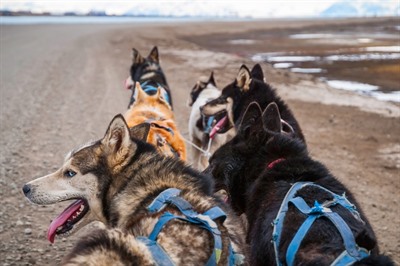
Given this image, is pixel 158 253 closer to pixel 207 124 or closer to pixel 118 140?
pixel 118 140

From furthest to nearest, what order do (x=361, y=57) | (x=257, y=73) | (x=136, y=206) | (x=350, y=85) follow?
(x=361, y=57), (x=350, y=85), (x=257, y=73), (x=136, y=206)

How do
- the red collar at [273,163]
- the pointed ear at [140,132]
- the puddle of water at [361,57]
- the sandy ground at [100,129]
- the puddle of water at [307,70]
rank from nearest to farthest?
1. the red collar at [273,163]
2. the pointed ear at [140,132]
3. the sandy ground at [100,129]
4. the puddle of water at [307,70]
5. the puddle of water at [361,57]

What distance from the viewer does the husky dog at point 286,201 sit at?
2.23 m

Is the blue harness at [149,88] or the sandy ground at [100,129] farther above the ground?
the blue harness at [149,88]

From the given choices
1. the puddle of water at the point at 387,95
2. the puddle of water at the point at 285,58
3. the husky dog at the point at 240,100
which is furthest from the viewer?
the puddle of water at the point at 285,58

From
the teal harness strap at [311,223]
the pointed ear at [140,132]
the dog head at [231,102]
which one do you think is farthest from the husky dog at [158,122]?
the teal harness strap at [311,223]

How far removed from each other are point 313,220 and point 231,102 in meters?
3.37

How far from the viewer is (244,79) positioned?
5.52 m

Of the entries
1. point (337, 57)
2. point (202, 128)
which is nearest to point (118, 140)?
point (202, 128)

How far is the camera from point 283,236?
97.6 inches

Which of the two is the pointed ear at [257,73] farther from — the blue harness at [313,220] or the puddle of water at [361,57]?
the puddle of water at [361,57]

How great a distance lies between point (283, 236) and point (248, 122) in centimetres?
141

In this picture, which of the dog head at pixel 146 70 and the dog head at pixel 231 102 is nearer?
the dog head at pixel 231 102

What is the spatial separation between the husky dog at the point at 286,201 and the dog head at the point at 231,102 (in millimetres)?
1653
